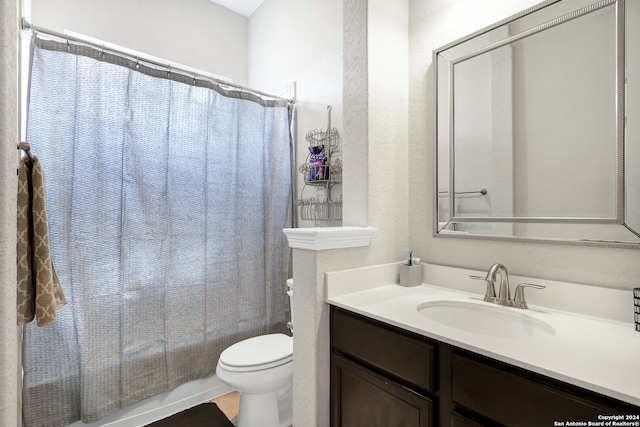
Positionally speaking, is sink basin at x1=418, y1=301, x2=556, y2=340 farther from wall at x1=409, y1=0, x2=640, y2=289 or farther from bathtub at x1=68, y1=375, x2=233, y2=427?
bathtub at x1=68, y1=375, x2=233, y2=427

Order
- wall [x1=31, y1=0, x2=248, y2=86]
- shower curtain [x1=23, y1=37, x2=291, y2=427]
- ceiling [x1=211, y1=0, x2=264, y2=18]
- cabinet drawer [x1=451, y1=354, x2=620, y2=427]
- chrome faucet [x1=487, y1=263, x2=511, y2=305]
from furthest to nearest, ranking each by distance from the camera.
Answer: ceiling [x1=211, y1=0, x2=264, y2=18] < wall [x1=31, y1=0, x2=248, y2=86] < shower curtain [x1=23, y1=37, x2=291, y2=427] < chrome faucet [x1=487, y1=263, x2=511, y2=305] < cabinet drawer [x1=451, y1=354, x2=620, y2=427]

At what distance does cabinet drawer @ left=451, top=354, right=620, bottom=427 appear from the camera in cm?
65

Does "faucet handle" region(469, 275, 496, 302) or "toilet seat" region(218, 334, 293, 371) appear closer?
"faucet handle" region(469, 275, 496, 302)

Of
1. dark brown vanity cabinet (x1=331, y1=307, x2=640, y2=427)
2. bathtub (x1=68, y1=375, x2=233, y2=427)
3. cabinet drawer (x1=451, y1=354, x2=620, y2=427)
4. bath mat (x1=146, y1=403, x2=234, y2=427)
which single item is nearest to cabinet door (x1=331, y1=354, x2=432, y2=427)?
dark brown vanity cabinet (x1=331, y1=307, x2=640, y2=427)

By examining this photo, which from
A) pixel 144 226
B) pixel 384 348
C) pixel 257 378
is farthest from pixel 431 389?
pixel 144 226

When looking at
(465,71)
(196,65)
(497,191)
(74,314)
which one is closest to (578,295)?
(497,191)

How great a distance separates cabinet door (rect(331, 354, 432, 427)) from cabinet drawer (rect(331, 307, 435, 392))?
0.13ft

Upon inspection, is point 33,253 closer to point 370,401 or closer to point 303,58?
point 370,401

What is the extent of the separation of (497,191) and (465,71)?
556mm

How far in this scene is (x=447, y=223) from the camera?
1415 millimetres

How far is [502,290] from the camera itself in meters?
1.15

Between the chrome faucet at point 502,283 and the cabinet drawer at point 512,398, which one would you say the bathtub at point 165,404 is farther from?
the chrome faucet at point 502,283

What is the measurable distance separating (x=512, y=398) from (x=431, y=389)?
0.22 m

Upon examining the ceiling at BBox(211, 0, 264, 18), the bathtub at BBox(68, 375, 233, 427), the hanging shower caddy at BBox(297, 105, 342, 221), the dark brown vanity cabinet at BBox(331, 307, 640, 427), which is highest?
the ceiling at BBox(211, 0, 264, 18)
